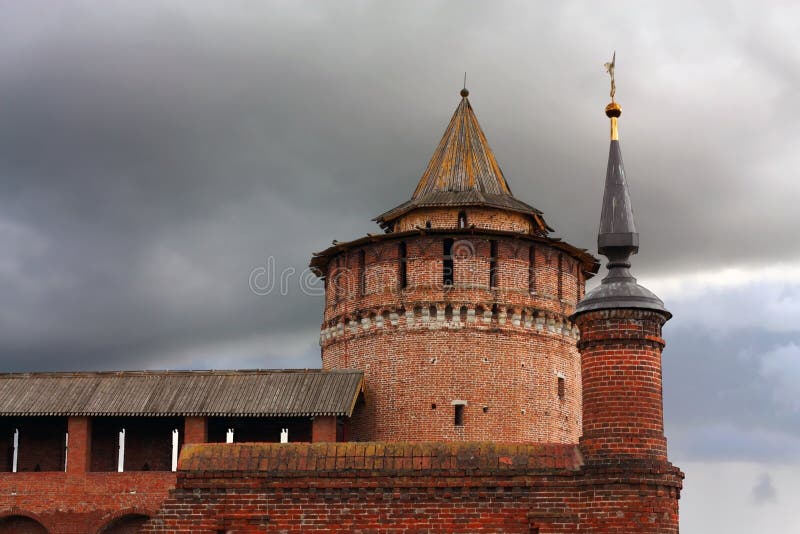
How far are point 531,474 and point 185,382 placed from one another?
63.8 ft

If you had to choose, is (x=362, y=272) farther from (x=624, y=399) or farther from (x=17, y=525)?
(x=624, y=399)

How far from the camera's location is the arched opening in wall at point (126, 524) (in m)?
30.4

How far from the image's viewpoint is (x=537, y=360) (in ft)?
106

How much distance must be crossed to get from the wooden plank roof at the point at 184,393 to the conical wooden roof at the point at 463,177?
20.5ft

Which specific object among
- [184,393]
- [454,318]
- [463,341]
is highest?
[454,318]

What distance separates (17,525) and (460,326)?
13.6m

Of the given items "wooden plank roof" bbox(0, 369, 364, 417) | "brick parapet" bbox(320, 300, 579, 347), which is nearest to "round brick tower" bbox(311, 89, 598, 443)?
"brick parapet" bbox(320, 300, 579, 347)

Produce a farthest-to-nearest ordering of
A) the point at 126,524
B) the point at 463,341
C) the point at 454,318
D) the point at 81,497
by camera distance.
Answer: the point at 454,318, the point at 463,341, the point at 126,524, the point at 81,497

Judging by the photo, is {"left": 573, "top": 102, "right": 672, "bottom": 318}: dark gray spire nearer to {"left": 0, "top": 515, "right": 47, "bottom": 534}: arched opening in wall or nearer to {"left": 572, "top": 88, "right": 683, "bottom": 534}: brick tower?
{"left": 572, "top": 88, "right": 683, "bottom": 534}: brick tower

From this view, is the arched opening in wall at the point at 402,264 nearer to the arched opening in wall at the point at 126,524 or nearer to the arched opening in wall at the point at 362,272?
the arched opening in wall at the point at 362,272

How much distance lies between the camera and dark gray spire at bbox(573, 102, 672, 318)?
47.8ft

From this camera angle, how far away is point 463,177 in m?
35.2

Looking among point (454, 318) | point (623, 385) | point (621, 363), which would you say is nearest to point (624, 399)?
point (623, 385)

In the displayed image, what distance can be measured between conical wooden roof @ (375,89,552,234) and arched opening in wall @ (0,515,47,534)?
13.7m
